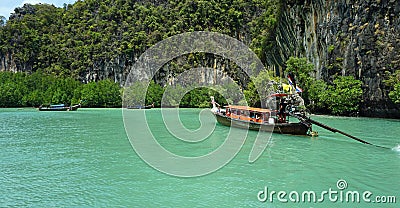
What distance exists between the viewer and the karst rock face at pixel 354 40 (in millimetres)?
32031

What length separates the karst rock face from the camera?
105 ft

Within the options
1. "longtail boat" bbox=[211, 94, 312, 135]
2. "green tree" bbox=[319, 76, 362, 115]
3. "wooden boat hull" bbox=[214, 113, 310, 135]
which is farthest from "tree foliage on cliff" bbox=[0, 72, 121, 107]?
"wooden boat hull" bbox=[214, 113, 310, 135]

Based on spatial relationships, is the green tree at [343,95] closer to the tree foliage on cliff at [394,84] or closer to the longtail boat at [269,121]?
the tree foliage on cliff at [394,84]

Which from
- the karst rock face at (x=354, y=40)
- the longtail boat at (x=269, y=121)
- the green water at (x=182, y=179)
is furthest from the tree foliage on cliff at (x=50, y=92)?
the green water at (x=182, y=179)

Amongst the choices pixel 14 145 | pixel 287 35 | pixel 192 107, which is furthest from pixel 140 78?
pixel 14 145

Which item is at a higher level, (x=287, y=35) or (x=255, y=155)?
(x=287, y=35)

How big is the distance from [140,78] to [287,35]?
42218mm

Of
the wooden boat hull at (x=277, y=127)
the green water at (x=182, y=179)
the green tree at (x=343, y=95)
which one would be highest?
the green tree at (x=343, y=95)

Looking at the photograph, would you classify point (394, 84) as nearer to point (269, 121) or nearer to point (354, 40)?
point (354, 40)

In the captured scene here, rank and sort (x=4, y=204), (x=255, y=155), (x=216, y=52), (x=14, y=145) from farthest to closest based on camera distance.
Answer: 1. (x=216, y=52)
2. (x=14, y=145)
3. (x=255, y=155)
4. (x=4, y=204)

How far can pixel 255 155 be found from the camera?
14930mm

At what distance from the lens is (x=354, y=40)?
35.7m

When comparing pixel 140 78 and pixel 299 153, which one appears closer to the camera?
pixel 299 153

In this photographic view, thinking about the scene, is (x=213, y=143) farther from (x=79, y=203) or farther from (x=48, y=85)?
(x=48, y=85)
